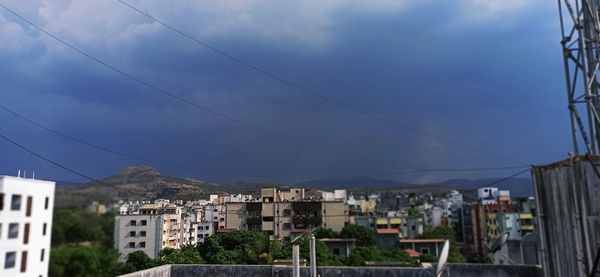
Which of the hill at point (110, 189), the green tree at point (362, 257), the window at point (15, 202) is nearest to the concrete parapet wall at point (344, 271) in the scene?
the hill at point (110, 189)

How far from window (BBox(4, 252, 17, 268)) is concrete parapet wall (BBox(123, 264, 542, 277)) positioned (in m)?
4.08

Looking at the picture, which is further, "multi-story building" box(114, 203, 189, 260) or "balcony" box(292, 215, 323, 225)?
"balcony" box(292, 215, 323, 225)

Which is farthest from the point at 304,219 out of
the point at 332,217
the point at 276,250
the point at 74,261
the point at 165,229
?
the point at 74,261

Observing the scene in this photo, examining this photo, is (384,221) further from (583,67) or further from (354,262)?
(583,67)

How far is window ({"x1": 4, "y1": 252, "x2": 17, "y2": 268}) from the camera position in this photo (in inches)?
125

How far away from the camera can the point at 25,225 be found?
10.9 ft

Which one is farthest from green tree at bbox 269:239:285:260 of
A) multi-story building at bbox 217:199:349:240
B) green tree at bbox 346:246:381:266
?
green tree at bbox 346:246:381:266

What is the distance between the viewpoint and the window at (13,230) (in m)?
3.20

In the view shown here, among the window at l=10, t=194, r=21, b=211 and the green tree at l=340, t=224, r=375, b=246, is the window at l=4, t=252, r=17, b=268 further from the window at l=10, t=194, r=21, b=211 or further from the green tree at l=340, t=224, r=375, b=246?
the green tree at l=340, t=224, r=375, b=246

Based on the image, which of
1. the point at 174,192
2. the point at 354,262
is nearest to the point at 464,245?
the point at 354,262

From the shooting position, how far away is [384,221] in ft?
140

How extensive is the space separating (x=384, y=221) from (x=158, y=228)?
2920 centimetres

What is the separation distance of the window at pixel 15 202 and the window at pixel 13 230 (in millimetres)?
128

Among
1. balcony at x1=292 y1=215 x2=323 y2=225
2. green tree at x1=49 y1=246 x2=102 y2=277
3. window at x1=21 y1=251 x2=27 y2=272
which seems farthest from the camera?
balcony at x1=292 y1=215 x2=323 y2=225
